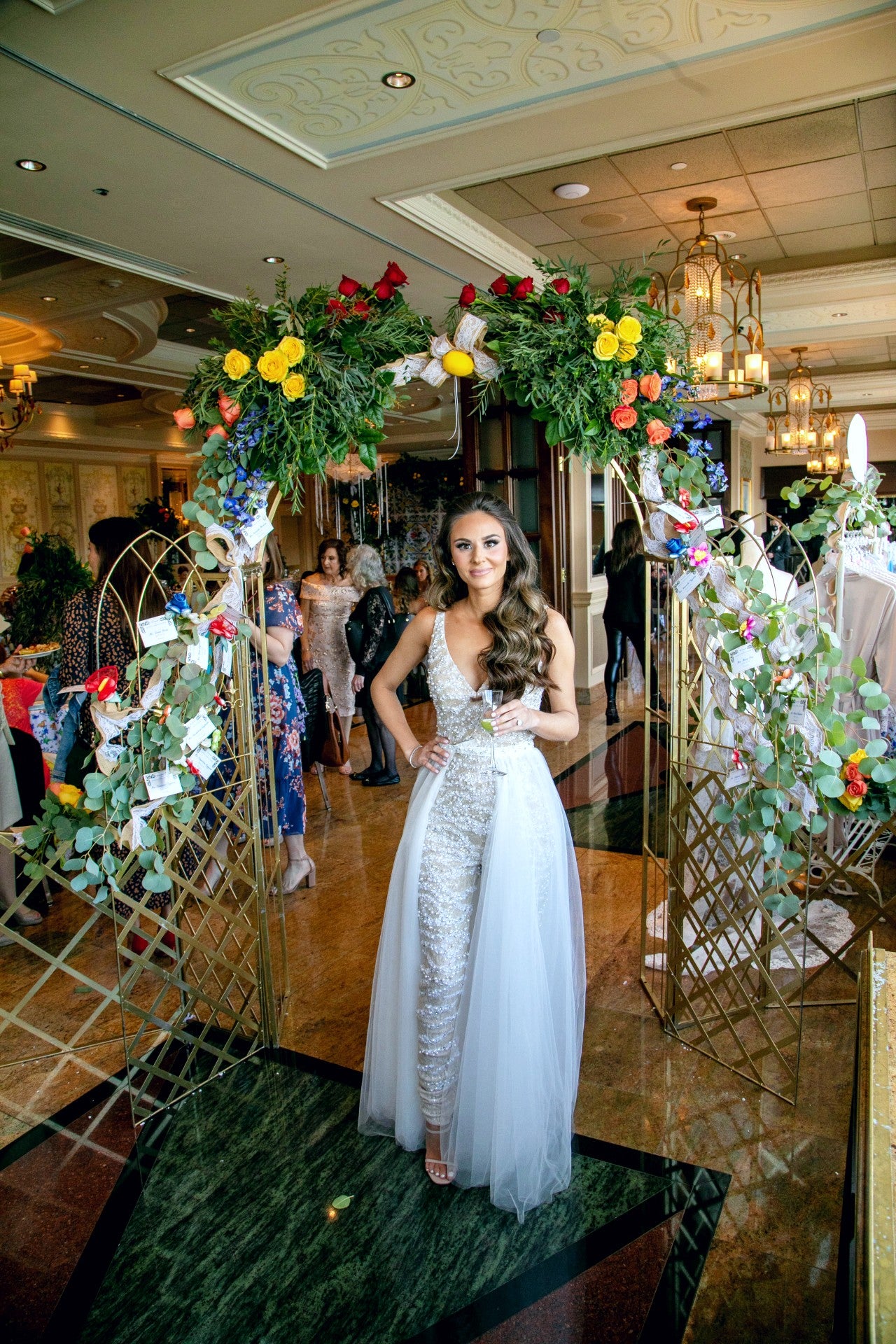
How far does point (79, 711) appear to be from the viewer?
337 centimetres

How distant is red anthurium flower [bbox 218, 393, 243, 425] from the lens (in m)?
2.53

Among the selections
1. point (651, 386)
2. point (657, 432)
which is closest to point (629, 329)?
point (651, 386)

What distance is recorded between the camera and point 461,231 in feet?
17.6

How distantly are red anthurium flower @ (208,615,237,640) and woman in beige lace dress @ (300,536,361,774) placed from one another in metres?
3.82

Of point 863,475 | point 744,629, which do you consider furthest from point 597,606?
point 744,629

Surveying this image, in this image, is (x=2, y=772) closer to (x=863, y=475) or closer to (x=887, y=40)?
(x=863, y=475)

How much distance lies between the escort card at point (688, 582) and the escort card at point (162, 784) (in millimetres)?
1537

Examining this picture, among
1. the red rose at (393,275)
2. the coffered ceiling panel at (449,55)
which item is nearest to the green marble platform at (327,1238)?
the red rose at (393,275)

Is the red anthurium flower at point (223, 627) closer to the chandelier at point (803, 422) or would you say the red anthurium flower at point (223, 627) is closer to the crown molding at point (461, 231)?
the crown molding at point (461, 231)

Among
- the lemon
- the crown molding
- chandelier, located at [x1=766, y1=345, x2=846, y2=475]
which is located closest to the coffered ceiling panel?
the crown molding

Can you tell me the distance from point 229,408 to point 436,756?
1136 millimetres

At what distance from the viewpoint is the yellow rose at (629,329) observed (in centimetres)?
238

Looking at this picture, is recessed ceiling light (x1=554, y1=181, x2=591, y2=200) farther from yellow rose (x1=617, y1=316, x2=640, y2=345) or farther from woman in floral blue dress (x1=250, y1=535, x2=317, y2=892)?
yellow rose (x1=617, y1=316, x2=640, y2=345)

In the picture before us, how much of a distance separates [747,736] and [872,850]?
2.01m
